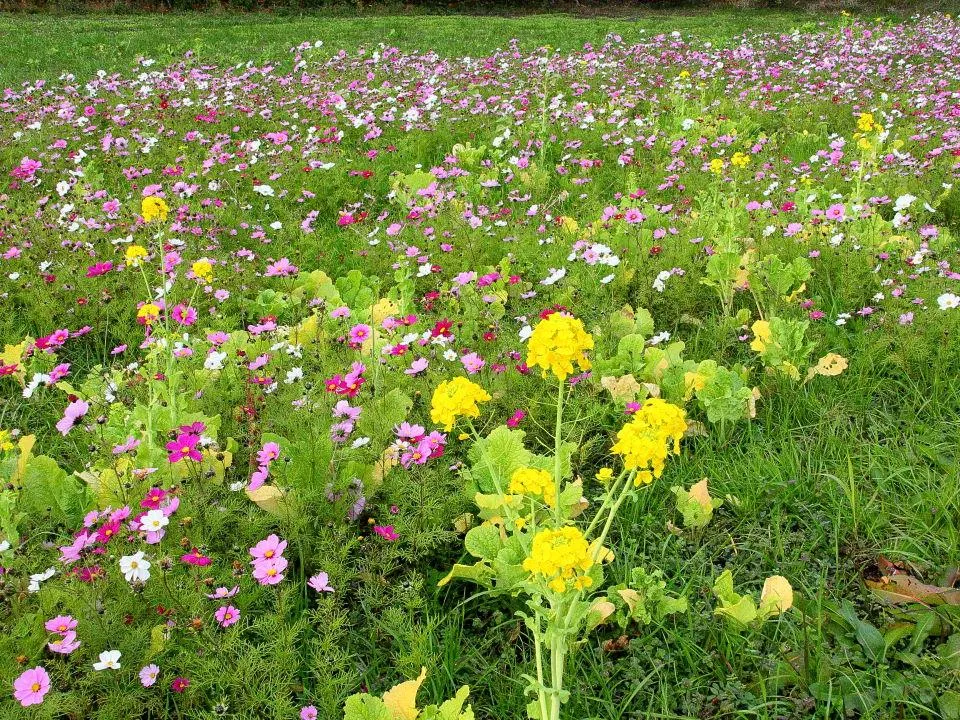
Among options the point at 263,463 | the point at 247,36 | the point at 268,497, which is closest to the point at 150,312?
the point at 263,463

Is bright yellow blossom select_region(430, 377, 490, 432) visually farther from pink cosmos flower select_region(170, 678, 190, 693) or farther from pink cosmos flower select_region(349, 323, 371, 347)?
pink cosmos flower select_region(349, 323, 371, 347)

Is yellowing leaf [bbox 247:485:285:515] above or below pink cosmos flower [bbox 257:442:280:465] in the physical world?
below

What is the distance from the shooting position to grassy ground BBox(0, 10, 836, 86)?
1062cm

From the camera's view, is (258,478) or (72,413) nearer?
(258,478)

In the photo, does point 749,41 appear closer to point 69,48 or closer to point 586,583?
point 69,48

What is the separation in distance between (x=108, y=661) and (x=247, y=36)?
14.1 m

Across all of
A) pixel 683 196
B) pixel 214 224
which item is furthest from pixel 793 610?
pixel 214 224

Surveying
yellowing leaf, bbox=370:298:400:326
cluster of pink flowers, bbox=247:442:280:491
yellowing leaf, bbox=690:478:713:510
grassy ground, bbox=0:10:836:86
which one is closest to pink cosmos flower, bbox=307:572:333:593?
cluster of pink flowers, bbox=247:442:280:491

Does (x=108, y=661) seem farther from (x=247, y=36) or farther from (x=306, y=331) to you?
(x=247, y=36)

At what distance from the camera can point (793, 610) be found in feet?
5.74

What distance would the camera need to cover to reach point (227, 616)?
167 centimetres

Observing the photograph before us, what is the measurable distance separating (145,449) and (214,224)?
2590 millimetres

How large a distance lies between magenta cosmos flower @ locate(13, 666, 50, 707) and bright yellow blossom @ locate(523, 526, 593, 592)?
1018 mm

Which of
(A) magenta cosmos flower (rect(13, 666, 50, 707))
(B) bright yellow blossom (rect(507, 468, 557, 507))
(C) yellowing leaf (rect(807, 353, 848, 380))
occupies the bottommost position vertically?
(A) magenta cosmos flower (rect(13, 666, 50, 707))
